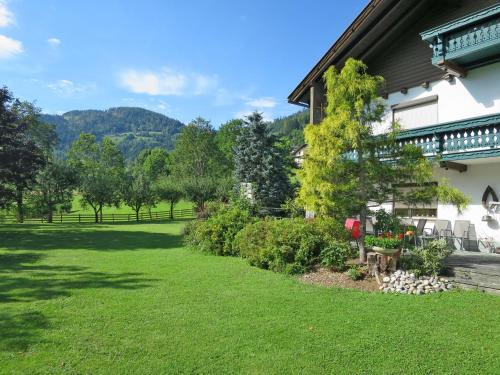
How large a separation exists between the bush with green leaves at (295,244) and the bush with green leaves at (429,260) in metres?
1.68

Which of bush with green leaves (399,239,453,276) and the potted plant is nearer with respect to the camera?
bush with green leaves (399,239,453,276)

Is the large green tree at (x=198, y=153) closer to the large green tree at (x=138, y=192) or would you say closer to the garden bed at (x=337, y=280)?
the large green tree at (x=138, y=192)

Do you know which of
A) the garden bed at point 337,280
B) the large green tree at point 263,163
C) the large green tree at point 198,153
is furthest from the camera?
the large green tree at point 198,153

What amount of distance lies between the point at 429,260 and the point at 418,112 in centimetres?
745

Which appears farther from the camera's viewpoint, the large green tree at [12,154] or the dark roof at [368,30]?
the large green tree at [12,154]

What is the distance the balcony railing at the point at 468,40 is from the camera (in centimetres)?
1026

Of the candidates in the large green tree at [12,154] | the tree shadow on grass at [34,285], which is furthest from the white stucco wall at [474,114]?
the large green tree at [12,154]

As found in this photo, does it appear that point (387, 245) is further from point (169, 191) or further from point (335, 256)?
point (169, 191)

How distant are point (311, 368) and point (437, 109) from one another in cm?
1151

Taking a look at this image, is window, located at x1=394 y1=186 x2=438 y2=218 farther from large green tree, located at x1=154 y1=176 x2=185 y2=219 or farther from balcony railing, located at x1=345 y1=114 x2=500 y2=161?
large green tree, located at x1=154 y1=176 x2=185 y2=219

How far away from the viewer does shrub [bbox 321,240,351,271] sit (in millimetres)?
8906

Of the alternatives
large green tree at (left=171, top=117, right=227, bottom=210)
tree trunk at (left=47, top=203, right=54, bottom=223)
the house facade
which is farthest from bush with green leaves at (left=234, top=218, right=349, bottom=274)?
large green tree at (left=171, top=117, right=227, bottom=210)

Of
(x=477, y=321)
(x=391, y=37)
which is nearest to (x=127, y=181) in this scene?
(x=391, y=37)

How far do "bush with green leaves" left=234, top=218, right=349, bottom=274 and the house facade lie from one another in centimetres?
376
